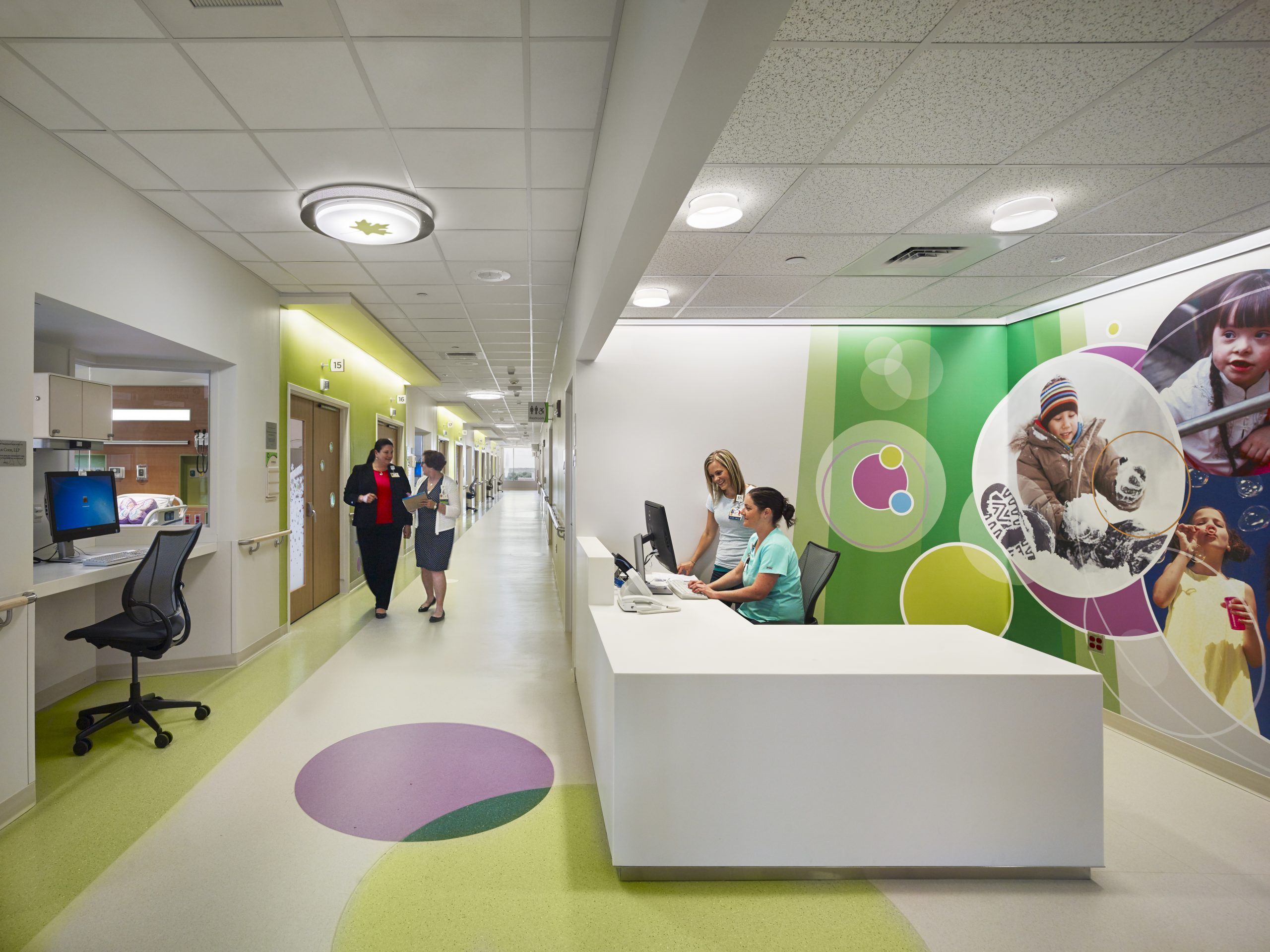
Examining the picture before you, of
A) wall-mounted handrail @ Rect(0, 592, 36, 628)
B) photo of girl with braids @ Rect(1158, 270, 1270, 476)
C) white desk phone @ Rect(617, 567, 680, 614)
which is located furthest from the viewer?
photo of girl with braids @ Rect(1158, 270, 1270, 476)

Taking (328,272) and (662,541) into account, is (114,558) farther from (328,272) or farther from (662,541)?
(662,541)

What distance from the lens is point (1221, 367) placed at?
11.8 feet

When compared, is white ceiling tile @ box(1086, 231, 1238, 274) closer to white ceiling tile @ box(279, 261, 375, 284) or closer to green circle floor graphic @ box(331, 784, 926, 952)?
green circle floor graphic @ box(331, 784, 926, 952)

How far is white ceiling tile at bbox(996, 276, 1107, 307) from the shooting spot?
4207mm

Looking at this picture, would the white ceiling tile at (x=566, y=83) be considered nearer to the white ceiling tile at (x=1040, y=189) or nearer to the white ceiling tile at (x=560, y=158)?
the white ceiling tile at (x=560, y=158)

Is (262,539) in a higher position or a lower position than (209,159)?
lower

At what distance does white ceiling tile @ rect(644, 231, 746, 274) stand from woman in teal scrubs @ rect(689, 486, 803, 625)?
1.42 m

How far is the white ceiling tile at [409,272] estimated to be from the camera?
4.69 meters

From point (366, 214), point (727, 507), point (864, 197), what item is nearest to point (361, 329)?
point (366, 214)

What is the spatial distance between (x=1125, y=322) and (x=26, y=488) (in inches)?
245

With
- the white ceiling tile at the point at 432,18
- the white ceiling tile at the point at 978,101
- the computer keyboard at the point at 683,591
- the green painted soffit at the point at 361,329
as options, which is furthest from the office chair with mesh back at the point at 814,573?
the green painted soffit at the point at 361,329

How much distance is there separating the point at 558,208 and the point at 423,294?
223 cm

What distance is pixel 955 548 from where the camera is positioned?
554cm

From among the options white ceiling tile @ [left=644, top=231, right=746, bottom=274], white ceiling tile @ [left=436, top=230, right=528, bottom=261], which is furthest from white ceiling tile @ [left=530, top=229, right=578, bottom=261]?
white ceiling tile @ [left=644, top=231, right=746, bottom=274]
